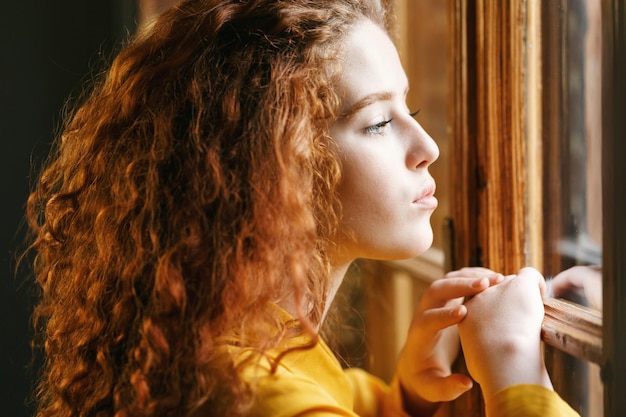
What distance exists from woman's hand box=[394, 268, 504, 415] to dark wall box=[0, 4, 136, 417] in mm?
1182

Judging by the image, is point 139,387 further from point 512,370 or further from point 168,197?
point 512,370

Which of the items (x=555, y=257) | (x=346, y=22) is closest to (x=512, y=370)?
(x=555, y=257)

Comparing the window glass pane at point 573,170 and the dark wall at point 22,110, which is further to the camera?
the dark wall at point 22,110

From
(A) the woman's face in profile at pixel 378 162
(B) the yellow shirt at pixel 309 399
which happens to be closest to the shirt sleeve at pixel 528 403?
(B) the yellow shirt at pixel 309 399

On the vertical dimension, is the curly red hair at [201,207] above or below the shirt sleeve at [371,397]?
above

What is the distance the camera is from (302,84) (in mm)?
900

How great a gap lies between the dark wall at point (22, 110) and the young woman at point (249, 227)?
0.92 meters

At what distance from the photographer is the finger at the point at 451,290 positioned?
93 cm

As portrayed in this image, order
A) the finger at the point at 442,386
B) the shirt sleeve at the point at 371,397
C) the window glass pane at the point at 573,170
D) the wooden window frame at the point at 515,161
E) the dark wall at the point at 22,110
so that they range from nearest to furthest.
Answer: the wooden window frame at the point at 515,161, the window glass pane at the point at 573,170, the finger at the point at 442,386, the shirt sleeve at the point at 371,397, the dark wall at the point at 22,110

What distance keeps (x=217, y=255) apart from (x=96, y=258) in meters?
0.23

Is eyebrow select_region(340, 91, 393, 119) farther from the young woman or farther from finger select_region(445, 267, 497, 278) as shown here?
finger select_region(445, 267, 497, 278)

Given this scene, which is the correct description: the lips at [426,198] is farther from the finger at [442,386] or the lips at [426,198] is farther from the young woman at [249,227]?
the finger at [442,386]

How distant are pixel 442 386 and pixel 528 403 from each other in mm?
250

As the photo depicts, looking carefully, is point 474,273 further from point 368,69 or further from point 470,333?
point 368,69
